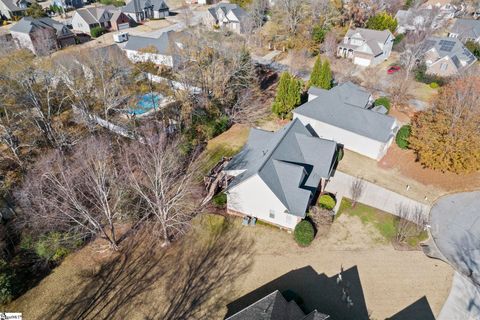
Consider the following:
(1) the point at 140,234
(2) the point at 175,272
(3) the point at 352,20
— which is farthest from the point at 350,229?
(3) the point at 352,20

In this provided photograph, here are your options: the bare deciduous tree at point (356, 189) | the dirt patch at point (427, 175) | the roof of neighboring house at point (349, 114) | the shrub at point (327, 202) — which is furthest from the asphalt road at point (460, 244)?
the roof of neighboring house at point (349, 114)

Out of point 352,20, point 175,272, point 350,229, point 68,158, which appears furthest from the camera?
point 352,20

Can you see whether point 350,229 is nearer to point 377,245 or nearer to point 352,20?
point 377,245

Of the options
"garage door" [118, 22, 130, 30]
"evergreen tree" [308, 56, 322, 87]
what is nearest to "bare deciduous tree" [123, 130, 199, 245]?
"evergreen tree" [308, 56, 322, 87]

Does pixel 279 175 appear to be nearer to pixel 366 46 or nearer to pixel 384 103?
pixel 384 103

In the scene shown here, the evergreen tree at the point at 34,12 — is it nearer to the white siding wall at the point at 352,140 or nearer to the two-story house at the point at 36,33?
the two-story house at the point at 36,33

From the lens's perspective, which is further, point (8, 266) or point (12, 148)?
point (12, 148)

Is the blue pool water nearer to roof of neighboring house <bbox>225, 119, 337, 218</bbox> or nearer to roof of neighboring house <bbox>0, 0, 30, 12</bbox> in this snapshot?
roof of neighboring house <bbox>225, 119, 337, 218</bbox>

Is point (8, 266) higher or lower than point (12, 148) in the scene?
lower
